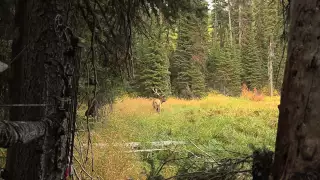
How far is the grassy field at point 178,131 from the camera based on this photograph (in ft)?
22.5

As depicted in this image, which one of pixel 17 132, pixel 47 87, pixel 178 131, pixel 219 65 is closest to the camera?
pixel 17 132

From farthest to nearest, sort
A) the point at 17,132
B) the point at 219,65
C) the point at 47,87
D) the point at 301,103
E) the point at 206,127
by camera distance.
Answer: the point at 219,65 < the point at 206,127 < the point at 47,87 < the point at 301,103 < the point at 17,132

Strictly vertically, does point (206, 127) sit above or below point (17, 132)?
below

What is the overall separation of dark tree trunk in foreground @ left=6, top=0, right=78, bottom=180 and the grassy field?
164 inches

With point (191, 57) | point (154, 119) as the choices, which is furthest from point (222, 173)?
point (191, 57)

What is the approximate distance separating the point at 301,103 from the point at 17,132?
125 cm

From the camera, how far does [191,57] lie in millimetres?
32750

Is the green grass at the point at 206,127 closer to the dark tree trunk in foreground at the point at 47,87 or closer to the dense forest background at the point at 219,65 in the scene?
the dark tree trunk in foreground at the point at 47,87

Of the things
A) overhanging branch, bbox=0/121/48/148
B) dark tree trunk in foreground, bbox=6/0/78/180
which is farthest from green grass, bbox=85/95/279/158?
overhanging branch, bbox=0/121/48/148

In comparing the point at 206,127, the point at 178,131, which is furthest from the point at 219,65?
the point at 178,131

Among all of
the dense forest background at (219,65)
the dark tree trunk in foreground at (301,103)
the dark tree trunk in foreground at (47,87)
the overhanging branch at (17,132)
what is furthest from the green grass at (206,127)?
the dense forest background at (219,65)

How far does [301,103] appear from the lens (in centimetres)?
171

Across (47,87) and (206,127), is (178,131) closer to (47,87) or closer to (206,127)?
(206,127)

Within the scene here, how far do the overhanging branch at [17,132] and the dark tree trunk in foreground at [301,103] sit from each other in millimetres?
1171
